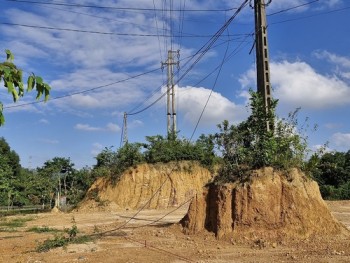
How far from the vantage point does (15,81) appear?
287 centimetres

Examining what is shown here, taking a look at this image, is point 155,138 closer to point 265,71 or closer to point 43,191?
point 43,191

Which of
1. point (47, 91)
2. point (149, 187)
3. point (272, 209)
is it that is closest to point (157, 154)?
point (149, 187)

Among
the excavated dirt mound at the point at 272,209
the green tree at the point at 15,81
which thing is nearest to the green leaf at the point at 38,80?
the green tree at the point at 15,81

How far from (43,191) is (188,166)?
48.9 feet

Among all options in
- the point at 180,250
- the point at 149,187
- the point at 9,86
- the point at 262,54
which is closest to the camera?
the point at 9,86

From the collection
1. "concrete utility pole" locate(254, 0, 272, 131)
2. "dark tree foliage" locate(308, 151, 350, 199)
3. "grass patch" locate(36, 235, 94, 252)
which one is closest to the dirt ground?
"grass patch" locate(36, 235, 94, 252)

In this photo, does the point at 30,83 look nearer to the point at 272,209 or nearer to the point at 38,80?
the point at 38,80

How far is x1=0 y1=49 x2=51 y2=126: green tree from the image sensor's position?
2.78m

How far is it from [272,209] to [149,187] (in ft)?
70.8

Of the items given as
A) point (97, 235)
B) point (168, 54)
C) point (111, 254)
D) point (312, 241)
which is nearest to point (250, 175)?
point (312, 241)

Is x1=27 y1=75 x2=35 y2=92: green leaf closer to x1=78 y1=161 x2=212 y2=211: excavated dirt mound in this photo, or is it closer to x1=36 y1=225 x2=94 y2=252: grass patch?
x1=36 y1=225 x2=94 y2=252: grass patch

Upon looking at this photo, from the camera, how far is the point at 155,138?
34969 mm

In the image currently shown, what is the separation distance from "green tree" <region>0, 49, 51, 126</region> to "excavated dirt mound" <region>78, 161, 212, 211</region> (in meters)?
29.1

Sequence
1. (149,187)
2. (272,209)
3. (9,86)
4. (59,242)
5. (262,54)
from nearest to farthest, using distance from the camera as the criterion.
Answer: (9,86) → (272,209) → (59,242) → (262,54) → (149,187)
